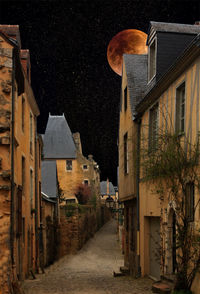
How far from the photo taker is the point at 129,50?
689 inches

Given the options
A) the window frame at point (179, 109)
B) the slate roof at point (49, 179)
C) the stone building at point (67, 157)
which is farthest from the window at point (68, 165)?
the window frame at point (179, 109)

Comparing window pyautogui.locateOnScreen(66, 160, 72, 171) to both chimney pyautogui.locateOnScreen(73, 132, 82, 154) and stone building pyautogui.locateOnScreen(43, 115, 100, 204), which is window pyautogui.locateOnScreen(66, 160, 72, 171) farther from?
chimney pyautogui.locateOnScreen(73, 132, 82, 154)

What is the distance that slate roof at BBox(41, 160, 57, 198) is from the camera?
26.0 metres

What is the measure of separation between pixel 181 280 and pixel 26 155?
8.49 metres

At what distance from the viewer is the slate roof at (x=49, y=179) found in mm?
26047

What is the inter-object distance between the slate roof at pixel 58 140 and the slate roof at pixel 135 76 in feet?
103

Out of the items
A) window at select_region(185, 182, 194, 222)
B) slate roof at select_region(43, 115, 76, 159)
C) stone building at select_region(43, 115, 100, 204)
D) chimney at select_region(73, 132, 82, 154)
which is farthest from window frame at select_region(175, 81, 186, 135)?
chimney at select_region(73, 132, 82, 154)

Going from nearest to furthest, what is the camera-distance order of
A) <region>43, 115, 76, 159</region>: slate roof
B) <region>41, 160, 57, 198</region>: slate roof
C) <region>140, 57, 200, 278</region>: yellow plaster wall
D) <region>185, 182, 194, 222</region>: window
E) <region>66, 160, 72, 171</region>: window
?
<region>140, 57, 200, 278</region>: yellow plaster wall, <region>185, 182, 194, 222</region>: window, <region>41, 160, 57, 198</region>: slate roof, <region>66, 160, 72, 171</region>: window, <region>43, 115, 76, 159</region>: slate roof

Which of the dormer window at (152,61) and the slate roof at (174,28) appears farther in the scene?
the dormer window at (152,61)

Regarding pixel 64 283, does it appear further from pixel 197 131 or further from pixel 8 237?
pixel 197 131

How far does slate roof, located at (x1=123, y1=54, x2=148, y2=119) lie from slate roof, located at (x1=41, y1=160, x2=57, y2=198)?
11.6m

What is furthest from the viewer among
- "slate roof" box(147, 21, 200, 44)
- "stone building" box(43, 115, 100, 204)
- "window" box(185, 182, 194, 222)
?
"stone building" box(43, 115, 100, 204)

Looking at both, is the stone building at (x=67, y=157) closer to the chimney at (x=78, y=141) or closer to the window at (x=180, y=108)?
→ the chimney at (x=78, y=141)

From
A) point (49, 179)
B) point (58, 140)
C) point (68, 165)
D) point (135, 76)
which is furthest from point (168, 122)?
point (58, 140)
